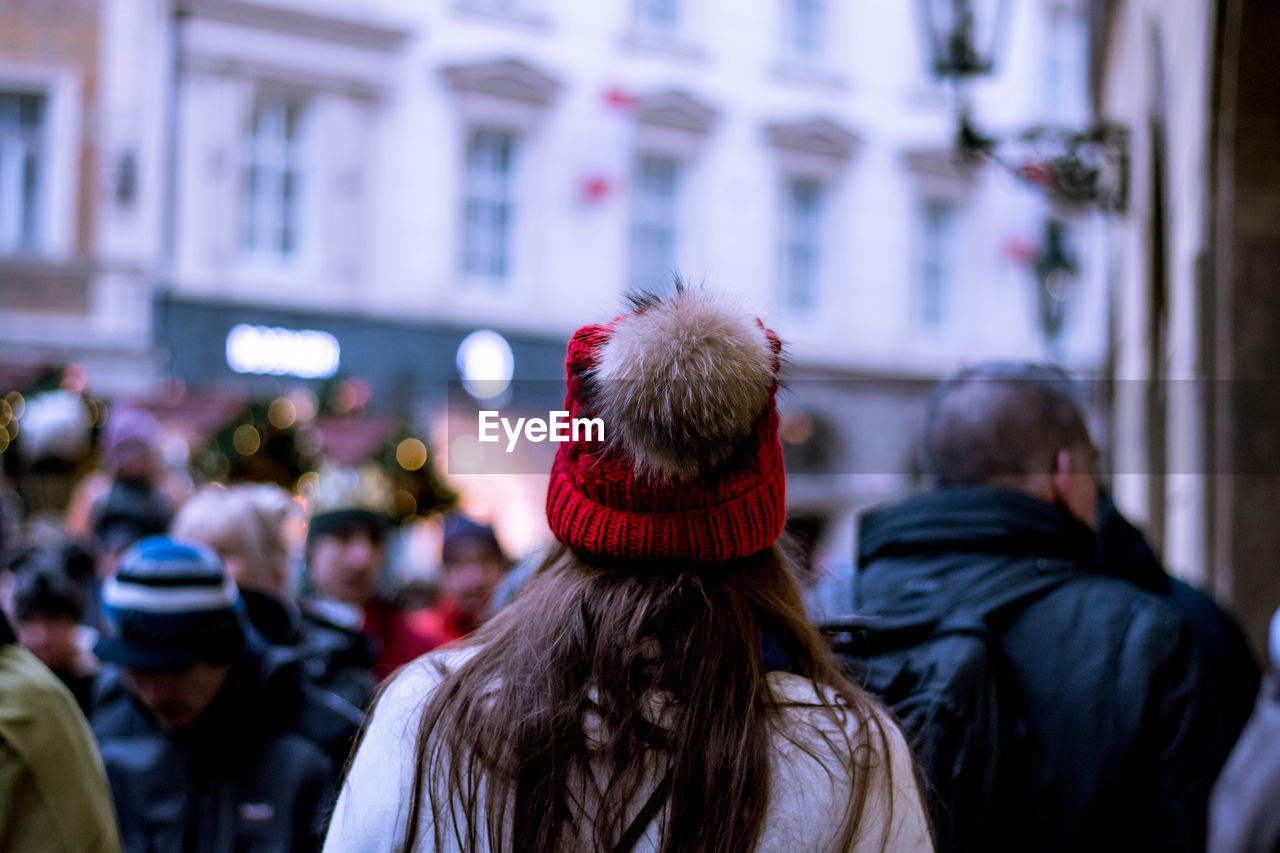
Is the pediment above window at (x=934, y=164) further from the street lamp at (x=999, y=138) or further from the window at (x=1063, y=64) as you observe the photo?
the street lamp at (x=999, y=138)

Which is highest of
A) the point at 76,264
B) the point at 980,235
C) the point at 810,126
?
the point at 810,126

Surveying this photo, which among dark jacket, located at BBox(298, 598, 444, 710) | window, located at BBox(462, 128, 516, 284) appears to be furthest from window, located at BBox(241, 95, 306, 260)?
dark jacket, located at BBox(298, 598, 444, 710)

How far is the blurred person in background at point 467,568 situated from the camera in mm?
5012

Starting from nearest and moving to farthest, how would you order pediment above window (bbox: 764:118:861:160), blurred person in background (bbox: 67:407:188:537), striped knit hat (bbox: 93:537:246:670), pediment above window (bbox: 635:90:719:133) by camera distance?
1. striped knit hat (bbox: 93:537:246:670)
2. blurred person in background (bbox: 67:407:188:537)
3. pediment above window (bbox: 635:90:719:133)
4. pediment above window (bbox: 764:118:861:160)

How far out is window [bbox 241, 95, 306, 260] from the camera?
54.3 feet

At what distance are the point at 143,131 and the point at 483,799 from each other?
15.6m

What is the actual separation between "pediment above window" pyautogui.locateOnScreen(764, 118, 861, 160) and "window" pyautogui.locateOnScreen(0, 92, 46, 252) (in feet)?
33.7

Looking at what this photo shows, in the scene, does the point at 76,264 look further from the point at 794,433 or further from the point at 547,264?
the point at 794,433

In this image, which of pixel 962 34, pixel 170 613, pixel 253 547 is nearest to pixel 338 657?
pixel 253 547

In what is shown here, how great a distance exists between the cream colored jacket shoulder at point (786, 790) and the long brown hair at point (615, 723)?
11mm

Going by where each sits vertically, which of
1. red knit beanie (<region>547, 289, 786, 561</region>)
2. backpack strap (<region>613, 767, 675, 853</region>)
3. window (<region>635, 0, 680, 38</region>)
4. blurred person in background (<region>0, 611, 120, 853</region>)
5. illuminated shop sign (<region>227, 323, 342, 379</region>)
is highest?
window (<region>635, 0, 680, 38</region>)

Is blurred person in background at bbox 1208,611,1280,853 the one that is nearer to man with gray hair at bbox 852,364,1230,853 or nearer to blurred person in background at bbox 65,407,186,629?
man with gray hair at bbox 852,364,1230,853

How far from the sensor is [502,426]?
1868mm

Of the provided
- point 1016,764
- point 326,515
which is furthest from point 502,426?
point 326,515
